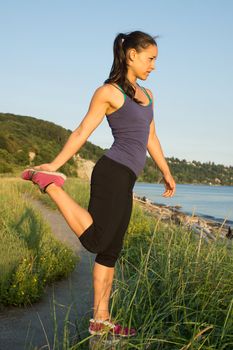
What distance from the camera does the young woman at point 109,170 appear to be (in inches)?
122

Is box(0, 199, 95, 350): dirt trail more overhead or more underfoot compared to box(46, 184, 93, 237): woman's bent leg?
more underfoot

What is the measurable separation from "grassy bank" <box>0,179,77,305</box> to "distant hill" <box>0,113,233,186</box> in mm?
1612

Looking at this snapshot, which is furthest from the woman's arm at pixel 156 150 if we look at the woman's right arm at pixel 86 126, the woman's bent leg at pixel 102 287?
the woman's bent leg at pixel 102 287

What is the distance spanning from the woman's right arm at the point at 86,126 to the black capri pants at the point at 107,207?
20cm

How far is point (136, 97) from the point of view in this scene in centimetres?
334

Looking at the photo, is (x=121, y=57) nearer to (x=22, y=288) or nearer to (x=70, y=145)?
(x=70, y=145)

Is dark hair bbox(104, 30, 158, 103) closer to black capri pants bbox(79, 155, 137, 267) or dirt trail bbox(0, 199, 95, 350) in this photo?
black capri pants bbox(79, 155, 137, 267)

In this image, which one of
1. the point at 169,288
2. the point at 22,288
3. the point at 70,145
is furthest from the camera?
the point at 22,288

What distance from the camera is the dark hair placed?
10.8 feet

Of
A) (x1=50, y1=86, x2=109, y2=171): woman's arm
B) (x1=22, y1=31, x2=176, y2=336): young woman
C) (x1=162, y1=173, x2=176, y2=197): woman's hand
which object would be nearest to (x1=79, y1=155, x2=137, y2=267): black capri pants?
(x1=22, y1=31, x2=176, y2=336): young woman

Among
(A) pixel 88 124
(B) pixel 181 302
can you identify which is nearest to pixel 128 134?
(A) pixel 88 124

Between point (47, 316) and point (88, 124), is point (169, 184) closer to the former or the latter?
point (88, 124)

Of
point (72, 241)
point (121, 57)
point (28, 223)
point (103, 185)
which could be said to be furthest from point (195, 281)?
point (72, 241)

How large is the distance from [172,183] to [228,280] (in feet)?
2.87
